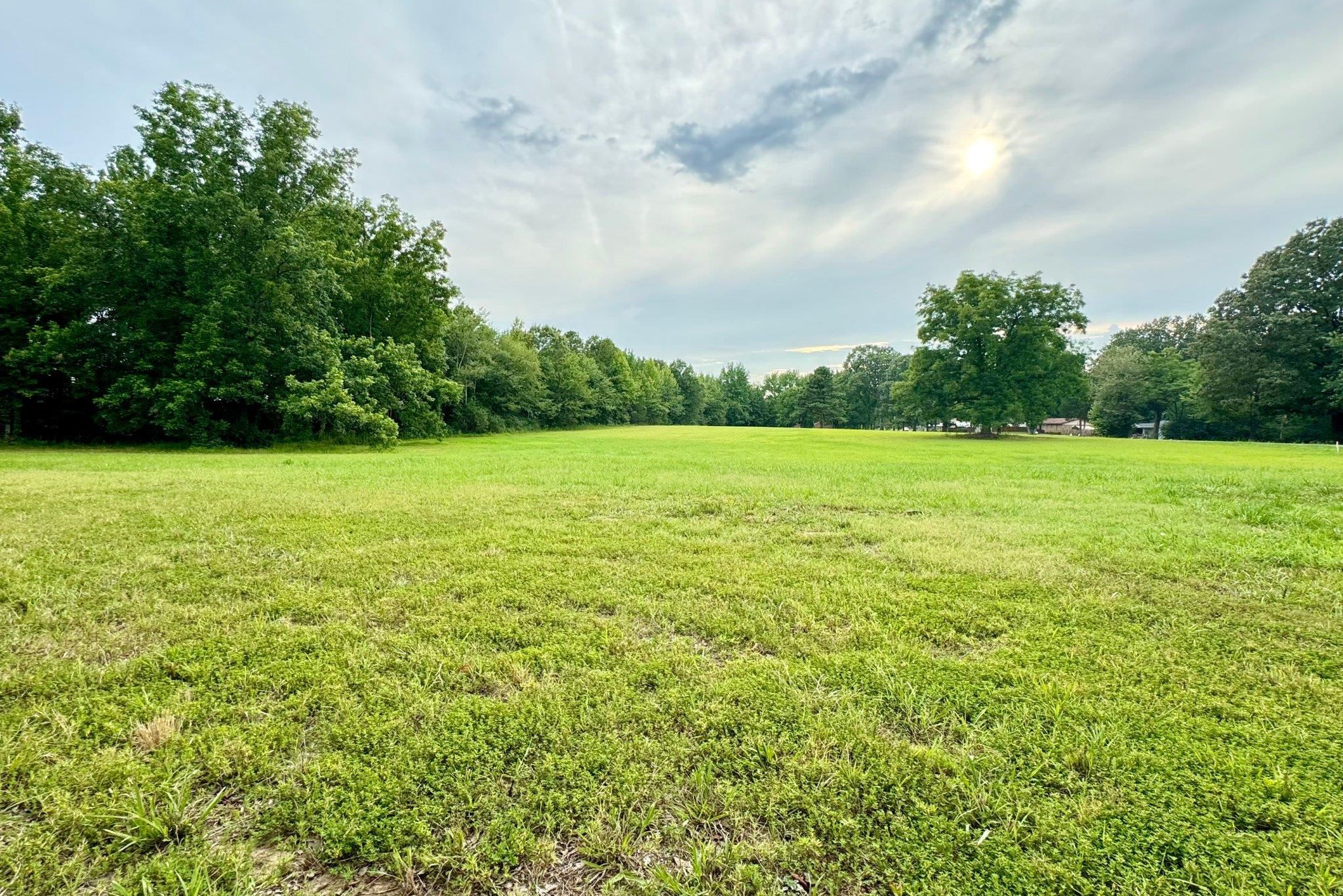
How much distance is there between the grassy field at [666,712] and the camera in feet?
5.19

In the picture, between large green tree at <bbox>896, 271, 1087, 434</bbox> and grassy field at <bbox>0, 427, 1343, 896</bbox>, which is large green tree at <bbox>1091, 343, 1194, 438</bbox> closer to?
large green tree at <bbox>896, 271, 1087, 434</bbox>

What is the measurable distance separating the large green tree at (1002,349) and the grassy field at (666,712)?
31.7 m

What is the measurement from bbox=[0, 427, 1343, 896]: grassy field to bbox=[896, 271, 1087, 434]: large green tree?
31.7 m

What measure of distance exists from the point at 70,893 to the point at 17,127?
34.1m

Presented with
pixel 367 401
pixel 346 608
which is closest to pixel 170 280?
pixel 367 401

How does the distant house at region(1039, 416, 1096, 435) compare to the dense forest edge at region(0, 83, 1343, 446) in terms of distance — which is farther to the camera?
the distant house at region(1039, 416, 1096, 435)

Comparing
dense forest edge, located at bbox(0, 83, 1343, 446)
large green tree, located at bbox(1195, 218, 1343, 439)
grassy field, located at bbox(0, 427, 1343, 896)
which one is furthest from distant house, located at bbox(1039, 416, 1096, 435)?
Answer: grassy field, located at bbox(0, 427, 1343, 896)

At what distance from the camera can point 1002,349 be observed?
3344cm

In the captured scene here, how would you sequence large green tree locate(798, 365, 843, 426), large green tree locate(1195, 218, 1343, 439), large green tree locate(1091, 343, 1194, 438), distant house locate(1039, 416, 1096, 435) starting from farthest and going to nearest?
distant house locate(1039, 416, 1096, 435)
large green tree locate(798, 365, 843, 426)
large green tree locate(1091, 343, 1194, 438)
large green tree locate(1195, 218, 1343, 439)

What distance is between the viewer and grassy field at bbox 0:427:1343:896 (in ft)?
5.19

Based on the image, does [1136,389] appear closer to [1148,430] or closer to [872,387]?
[1148,430]

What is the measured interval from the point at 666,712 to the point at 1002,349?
38.6 m

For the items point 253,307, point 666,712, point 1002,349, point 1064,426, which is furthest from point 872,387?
point 666,712

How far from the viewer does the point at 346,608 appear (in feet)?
Result: 11.2
